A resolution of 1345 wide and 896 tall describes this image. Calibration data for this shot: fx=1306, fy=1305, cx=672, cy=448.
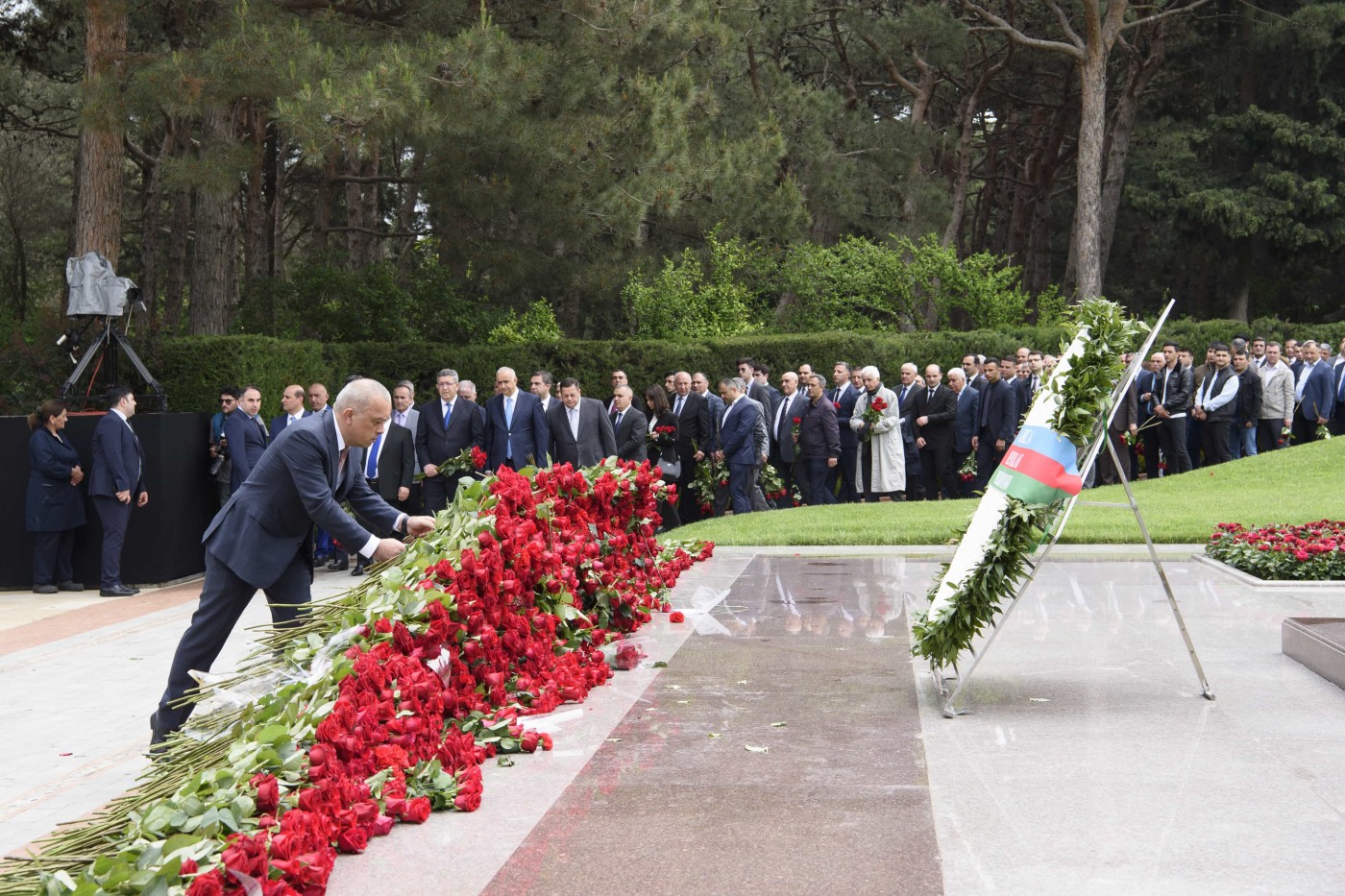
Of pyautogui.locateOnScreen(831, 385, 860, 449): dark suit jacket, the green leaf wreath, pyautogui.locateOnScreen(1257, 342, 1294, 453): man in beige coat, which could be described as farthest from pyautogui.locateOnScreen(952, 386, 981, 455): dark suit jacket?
the green leaf wreath

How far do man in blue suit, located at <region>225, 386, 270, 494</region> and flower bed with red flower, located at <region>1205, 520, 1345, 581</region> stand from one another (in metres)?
9.23

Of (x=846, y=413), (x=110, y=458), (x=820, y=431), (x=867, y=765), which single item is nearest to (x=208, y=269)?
(x=110, y=458)

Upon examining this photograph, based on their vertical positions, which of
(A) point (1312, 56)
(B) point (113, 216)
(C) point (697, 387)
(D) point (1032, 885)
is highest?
(A) point (1312, 56)

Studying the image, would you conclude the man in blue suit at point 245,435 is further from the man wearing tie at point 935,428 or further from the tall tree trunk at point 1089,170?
the tall tree trunk at point 1089,170

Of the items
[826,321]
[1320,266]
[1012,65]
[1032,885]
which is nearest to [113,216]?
[826,321]

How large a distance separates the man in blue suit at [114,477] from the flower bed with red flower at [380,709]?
242 inches

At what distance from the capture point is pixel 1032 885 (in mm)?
4035

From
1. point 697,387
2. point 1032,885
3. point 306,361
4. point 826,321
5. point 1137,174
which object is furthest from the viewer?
point 1137,174

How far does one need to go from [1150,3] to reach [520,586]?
30.6m

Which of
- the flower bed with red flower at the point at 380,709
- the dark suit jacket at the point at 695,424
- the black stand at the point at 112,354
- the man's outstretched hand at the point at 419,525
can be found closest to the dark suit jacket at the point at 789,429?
the dark suit jacket at the point at 695,424

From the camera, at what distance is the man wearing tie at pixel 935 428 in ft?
57.4

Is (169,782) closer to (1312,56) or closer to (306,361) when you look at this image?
(306,361)

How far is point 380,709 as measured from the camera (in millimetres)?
4797

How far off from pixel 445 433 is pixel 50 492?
13.8ft
